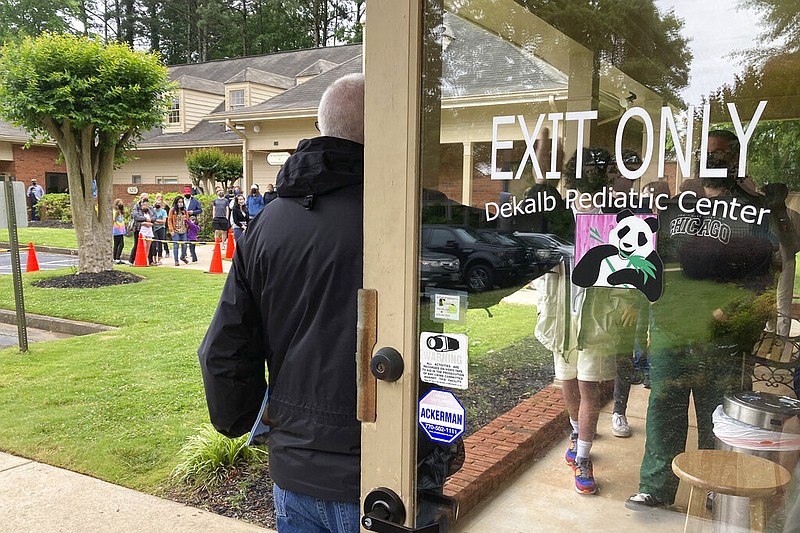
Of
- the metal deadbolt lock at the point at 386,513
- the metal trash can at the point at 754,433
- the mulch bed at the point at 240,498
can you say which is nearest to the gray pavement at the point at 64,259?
the mulch bed at the point at 240,498

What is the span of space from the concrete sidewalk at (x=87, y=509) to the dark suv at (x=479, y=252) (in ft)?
8.71

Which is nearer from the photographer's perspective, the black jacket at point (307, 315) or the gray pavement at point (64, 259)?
the black jacket at point (307, 315)

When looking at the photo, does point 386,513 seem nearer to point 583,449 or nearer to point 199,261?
point 583,449

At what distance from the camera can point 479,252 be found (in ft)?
4.52

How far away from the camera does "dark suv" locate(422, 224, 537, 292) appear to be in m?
1.35

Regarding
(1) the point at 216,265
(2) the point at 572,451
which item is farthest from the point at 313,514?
(1) the point at 216,265

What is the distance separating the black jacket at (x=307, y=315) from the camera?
1612 millimetres

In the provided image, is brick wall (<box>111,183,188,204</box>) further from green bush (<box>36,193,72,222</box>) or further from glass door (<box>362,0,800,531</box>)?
glass door (<box>362,0,800,531</box>)

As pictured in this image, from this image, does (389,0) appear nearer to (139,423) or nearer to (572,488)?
(572,488)

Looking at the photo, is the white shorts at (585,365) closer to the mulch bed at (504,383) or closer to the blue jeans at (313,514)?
the mulch bed at (504,383)

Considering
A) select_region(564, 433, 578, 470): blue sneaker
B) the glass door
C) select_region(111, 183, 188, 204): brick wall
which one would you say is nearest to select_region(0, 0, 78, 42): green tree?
select_region(111, 183, 188, 204): brick wall

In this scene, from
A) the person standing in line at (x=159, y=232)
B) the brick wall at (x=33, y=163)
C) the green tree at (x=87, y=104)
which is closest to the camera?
the green tree at (x=87, y=104)

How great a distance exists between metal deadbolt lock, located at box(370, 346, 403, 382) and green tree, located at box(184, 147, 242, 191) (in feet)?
72.5

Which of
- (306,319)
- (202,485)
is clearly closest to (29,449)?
(202,485)
